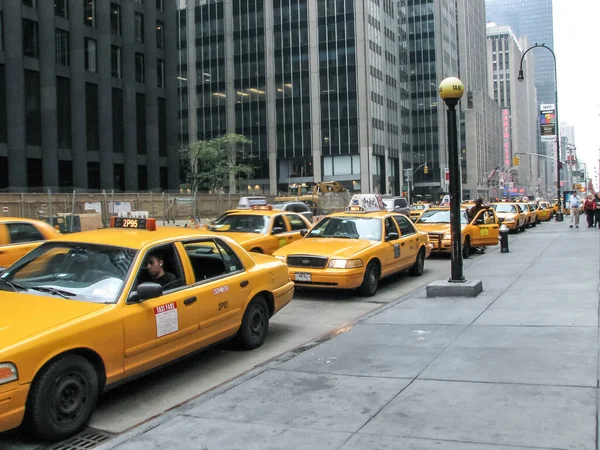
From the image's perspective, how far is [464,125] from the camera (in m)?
119

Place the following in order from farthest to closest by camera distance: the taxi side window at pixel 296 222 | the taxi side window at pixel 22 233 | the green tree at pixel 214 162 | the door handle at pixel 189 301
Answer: the green tree at pixel 214 162
the taxi side window at pixel 296 222
the taxi side window at pixel 22 233
the door handle at pixel 189 301

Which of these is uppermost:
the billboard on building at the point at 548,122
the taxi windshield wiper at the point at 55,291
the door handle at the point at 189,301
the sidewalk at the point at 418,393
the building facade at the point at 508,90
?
the building facade at the point at 508,90

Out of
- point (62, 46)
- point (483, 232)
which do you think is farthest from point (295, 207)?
point (62, 46)

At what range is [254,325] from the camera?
7.14m

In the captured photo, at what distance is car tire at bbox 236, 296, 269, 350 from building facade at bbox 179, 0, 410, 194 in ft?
233

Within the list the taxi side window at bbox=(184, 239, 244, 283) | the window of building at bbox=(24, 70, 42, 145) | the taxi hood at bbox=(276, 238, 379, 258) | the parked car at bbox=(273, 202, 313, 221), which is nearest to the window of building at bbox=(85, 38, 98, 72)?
the window of building at bbox=(24, 70, 42, 145)

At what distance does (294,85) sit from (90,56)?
130 feet

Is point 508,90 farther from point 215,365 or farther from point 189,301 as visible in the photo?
point 189,301

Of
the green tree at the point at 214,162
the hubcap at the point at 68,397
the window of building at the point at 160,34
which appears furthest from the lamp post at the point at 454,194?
the green tree at the point at 214,162

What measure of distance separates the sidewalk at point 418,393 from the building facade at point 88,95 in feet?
117

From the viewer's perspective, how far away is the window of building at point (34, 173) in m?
41.5

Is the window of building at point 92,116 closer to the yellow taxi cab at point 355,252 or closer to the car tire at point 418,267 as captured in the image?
the car tire at point 418,267

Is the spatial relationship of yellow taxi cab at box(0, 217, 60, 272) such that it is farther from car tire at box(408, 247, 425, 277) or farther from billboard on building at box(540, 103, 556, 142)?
billboard on building at box(540, 103, 556, 142)

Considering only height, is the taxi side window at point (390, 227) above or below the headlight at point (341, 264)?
above
